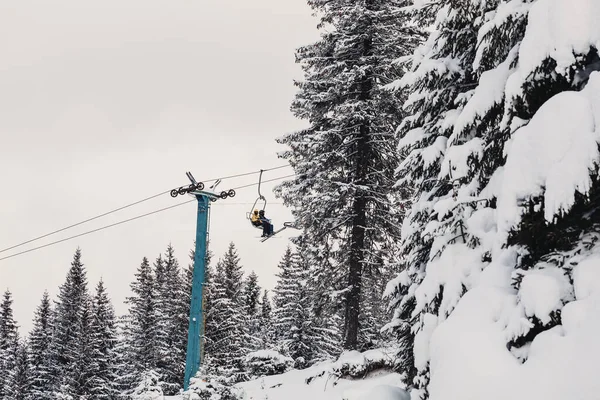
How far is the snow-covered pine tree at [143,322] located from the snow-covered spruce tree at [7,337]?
47.1 ft

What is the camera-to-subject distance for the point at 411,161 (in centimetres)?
887

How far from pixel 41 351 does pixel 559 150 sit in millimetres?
52655

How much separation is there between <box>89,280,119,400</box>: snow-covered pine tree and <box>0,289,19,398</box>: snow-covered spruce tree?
45.4 feet

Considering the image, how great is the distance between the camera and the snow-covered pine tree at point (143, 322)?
40.5m

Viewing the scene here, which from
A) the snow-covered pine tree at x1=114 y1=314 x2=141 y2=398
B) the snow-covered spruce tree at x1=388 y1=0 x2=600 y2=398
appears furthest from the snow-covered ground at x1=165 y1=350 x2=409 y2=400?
the snow-covered pine tree at x1=114 y1=314 x2=141 y2=398

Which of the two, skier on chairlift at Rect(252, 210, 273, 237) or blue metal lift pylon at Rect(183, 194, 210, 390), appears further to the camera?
skier on chairlift at Rect(252, 210, 273, 237)

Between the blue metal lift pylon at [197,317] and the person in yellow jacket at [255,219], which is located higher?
the person in yellow jacket at [255,219]

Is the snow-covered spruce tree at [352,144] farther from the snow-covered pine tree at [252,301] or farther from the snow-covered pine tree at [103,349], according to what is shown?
the snow-covered pine tree at [252,301]

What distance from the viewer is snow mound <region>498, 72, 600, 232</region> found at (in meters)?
4.66

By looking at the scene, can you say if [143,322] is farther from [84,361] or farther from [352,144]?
[352,144]

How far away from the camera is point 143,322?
4191cm

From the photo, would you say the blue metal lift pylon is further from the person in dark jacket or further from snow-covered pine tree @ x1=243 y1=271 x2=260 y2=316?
snow-covered pine tree @ x1=243 y1=271 x2=260 y2=316

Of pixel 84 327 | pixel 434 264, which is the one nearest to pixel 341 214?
pixel 434 264

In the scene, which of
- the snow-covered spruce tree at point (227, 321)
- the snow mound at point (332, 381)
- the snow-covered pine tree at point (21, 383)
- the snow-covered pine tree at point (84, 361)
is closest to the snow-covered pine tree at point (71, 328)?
the snow-covered pine tree at point (84, 361)
